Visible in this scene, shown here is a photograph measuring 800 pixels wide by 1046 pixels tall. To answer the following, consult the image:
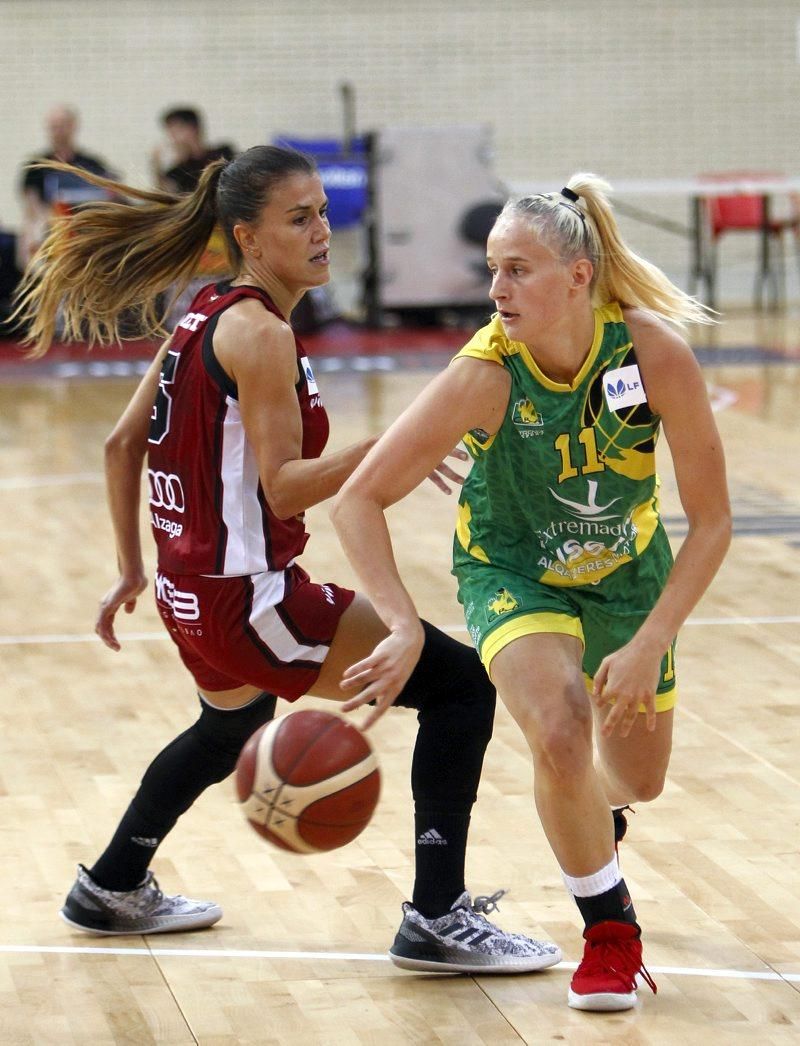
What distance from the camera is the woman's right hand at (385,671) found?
2.77m

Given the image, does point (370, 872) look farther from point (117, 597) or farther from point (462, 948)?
point (117, 597)

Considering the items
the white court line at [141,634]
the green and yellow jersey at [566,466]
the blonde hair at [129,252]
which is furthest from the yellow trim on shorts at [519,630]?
the white court line at [141,634]

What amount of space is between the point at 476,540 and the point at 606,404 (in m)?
0.40

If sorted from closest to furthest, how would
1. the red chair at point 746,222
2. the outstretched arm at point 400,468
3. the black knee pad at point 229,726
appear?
the outstretched arm at point 400,468 < the black knee pad at point 229,726 < the red chair at point 746,222

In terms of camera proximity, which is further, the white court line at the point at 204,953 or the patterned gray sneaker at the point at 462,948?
the white court line at the point at 204,953

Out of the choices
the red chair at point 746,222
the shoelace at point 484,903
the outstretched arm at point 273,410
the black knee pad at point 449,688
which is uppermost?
the outstretched arm at point 273,410

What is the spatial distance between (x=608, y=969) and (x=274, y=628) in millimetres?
875

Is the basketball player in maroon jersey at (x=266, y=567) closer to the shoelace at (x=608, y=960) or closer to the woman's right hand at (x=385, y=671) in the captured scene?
the shoelace at (x=608, y=960)

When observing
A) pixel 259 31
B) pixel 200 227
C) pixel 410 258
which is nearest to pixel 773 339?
pixel 410 258

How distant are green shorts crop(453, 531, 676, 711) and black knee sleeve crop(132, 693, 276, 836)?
1.63 ft

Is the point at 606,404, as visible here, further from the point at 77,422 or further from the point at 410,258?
the point at 410,258

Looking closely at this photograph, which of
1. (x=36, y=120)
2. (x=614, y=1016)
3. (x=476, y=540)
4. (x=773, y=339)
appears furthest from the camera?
(x=36, y=120)

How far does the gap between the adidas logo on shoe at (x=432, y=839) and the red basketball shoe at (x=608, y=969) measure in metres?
0.33

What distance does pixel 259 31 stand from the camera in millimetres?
17141
